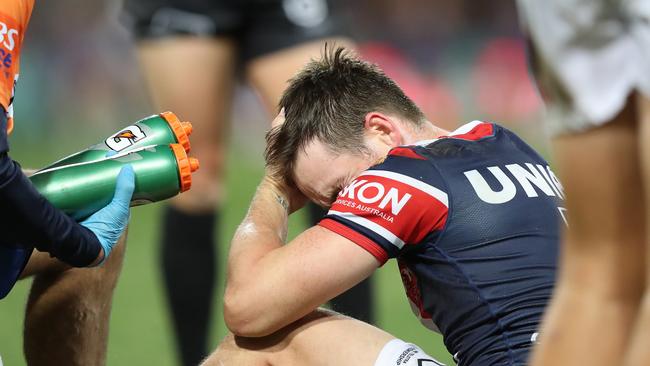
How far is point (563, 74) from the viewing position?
66.1 inches

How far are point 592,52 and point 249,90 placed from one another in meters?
7.54

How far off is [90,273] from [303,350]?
0.73 meters

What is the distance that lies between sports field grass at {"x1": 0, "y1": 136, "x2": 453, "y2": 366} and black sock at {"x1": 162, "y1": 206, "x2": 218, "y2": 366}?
0.27 m

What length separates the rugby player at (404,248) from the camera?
7.64ft

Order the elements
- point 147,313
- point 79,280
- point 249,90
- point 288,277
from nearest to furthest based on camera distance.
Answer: point 288,277
point 79,280
point 147,313
point 249,90

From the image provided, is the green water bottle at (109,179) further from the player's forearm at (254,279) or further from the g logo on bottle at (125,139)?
the player's forearm at (254,279)

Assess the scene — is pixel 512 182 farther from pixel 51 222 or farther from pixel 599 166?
pixel 51 222

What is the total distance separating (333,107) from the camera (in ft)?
8.48

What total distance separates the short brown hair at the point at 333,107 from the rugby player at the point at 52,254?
1.22 ft

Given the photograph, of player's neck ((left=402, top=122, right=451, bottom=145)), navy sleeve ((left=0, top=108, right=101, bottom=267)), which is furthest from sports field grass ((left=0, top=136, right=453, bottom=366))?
navy sleeve ((left=0, top=108, right=101, bottom=267))

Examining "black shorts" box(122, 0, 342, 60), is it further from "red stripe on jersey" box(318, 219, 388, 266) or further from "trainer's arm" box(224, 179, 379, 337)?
"red stripe on jersey" box(318, 219, 388, 266)

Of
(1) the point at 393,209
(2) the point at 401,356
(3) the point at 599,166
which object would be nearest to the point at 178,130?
(1) the point at 393,209

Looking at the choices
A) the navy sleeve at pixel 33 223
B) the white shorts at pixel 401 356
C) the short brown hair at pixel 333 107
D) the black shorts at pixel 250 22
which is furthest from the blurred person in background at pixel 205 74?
the navy sleeve at pixel 33 223

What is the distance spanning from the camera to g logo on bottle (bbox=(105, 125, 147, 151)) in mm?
2586
